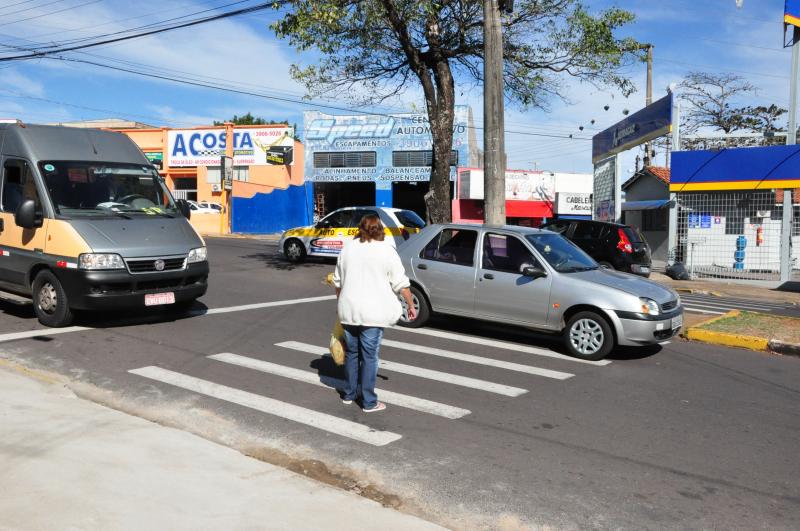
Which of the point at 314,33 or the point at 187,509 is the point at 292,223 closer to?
the point at 314,33

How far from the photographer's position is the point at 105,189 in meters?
9.46

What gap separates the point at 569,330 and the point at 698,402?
79.3 inches

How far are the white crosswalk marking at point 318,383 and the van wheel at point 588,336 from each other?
2675mm

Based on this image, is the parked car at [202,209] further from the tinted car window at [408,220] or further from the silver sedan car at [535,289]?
the silver sedan car at [535,289]

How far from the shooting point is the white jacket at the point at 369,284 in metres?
5.64

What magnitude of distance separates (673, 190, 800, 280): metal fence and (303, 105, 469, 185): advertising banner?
17533 mm

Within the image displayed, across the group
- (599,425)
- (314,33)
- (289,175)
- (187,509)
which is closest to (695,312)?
(599,425)

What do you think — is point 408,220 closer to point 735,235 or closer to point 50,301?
point 735,235

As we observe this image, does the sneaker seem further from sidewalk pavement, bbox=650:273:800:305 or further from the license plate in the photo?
sidewalk pavement, bbox=650:273:800:305

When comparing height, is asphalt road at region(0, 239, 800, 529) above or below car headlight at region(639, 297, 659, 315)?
below

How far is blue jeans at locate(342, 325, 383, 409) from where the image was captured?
573 cm

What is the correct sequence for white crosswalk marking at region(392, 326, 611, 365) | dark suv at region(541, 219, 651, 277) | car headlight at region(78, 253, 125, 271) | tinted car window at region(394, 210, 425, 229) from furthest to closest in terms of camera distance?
tinted car window at region(394, 210, 425, 229), dark suv at region(541, 219, 651, 277), car headlight at region(78, 253, 125, 271), white crosswalk marking at region(392, 326, 611, 365)

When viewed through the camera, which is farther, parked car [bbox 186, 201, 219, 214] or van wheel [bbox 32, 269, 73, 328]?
parked car [bbox 186, 201, 219, 214]

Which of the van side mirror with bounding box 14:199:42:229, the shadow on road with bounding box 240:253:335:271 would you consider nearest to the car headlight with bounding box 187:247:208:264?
the van side mirror with bounding box 14:199:42:229
